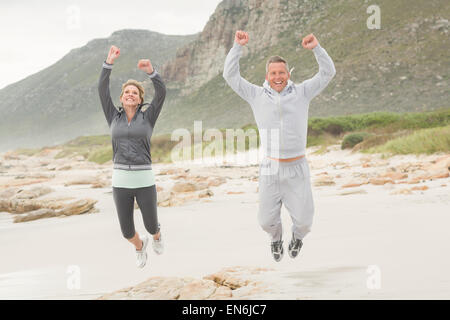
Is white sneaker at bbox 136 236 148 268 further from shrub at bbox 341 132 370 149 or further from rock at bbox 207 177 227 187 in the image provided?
shrub at bbox 341 132 370 149

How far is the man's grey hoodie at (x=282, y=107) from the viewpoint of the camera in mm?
3799

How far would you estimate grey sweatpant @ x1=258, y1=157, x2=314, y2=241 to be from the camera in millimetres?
3793

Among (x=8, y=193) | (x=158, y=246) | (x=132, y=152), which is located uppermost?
(x=132, y=152)

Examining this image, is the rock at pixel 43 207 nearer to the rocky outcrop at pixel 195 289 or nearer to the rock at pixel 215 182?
the rock at pixel 215 182


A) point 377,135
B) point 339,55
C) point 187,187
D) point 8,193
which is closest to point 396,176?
point 187,187

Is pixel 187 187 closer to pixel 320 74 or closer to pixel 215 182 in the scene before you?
pixel 215 182

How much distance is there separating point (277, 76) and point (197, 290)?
6.14ft

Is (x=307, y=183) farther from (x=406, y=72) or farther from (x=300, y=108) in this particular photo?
(x=406, y=72)

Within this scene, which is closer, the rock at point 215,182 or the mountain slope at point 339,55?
the rock at point 215,182

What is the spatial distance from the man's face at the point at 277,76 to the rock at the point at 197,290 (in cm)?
173

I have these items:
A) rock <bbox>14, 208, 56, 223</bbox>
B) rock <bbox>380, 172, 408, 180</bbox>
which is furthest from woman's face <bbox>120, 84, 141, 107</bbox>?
rock <bbox>380, 172, 408, 180</bbox>

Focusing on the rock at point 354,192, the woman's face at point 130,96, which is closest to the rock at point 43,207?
the rock at point 354,192

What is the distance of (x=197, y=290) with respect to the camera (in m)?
3.08

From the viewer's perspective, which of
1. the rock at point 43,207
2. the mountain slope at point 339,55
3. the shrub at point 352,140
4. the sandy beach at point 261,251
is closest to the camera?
the sandy beach at point 261,251
